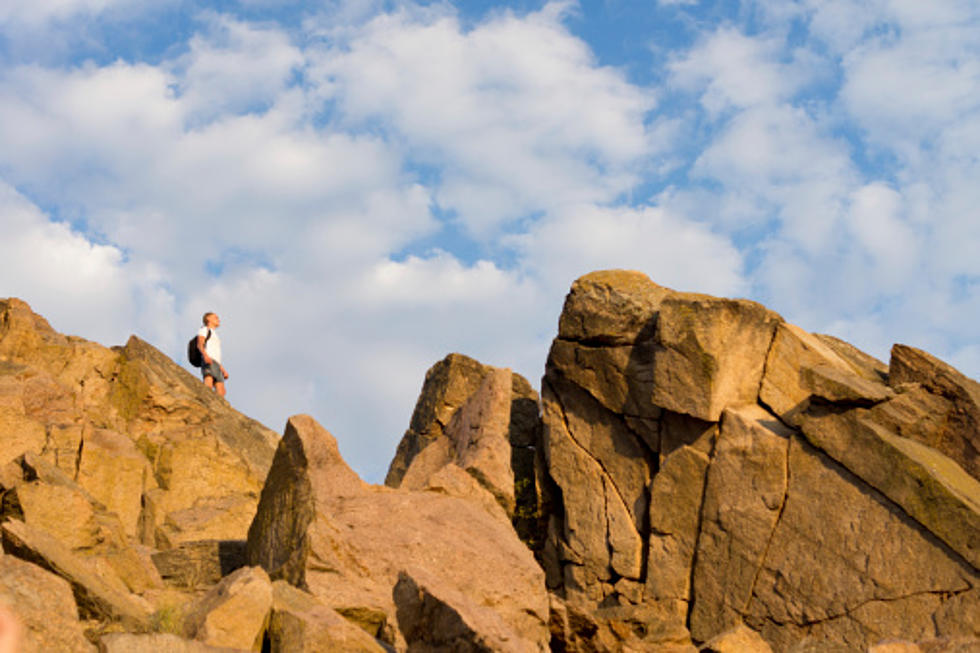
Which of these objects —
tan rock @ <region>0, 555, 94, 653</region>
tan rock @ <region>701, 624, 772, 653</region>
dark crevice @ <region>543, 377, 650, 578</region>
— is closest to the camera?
tan rock @ <region>0, 555, 94, 653</region>

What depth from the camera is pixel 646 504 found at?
66.7 ft

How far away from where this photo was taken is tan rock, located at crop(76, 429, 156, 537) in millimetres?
18938

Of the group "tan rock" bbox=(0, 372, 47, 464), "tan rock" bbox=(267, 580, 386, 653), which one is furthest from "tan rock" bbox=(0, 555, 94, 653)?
"tan rock" bbox=(0, 372, 47, 464)

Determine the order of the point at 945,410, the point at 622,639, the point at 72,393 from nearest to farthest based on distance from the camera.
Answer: the point at 622,639
the point at 945,410
the point at 72,393

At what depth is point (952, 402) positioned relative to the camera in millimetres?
19312

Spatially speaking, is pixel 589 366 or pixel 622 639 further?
pixel 589 366

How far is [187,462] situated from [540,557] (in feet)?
24.7

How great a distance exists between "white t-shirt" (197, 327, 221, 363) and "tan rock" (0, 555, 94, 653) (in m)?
18.0

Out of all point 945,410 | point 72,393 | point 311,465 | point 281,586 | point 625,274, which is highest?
point 625,274

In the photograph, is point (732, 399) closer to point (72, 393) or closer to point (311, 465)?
point (311, 465)

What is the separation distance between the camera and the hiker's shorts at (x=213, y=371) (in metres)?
26.9

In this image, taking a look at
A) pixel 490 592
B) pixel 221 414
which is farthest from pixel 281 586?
pixel 221 414

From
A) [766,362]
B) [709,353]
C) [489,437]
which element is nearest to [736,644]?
[489,437]

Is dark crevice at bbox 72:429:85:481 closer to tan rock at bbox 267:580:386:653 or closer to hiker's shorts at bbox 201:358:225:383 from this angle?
hiker's shorts at bbox 201:358:225:383
